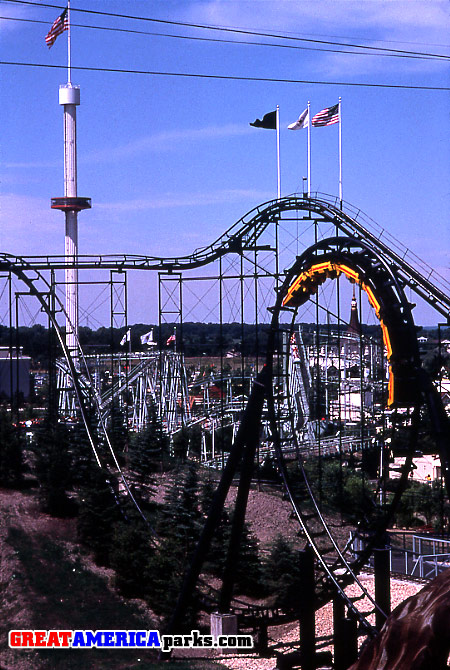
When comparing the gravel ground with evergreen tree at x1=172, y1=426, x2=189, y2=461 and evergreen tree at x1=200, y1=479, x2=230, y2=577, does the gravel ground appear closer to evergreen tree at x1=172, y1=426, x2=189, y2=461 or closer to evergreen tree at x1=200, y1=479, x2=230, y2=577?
evergreen tree at x1=200, y1=479, x2=230, y2=577

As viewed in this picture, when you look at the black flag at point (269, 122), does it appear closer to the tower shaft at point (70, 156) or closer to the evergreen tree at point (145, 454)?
the evergreen tree at point (145, 454)

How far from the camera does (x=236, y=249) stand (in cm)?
2231

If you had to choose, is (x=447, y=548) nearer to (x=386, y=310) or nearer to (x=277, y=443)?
(x=277, y=443)

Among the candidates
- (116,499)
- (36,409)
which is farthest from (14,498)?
(36,409)

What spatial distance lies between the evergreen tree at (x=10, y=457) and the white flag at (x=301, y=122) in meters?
11.5

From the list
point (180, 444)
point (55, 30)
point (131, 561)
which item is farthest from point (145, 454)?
point (55, 30)

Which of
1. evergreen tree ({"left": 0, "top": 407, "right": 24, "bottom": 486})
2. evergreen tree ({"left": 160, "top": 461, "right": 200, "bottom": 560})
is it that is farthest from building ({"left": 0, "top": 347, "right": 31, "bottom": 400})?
evergreen tree ({"left": 160, "top": 461, "right": 200, "bottom": 560})

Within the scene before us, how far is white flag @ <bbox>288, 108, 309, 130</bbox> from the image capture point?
21.8 meters

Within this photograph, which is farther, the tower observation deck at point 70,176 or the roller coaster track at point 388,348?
the tower observation deck at point 70,176

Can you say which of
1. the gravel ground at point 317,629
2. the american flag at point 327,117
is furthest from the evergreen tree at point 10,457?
the american flag at point 327,117

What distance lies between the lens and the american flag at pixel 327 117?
69.1 feet

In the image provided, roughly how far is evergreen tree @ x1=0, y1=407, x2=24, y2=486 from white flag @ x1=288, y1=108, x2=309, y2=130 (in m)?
11.5

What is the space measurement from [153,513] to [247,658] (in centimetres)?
730

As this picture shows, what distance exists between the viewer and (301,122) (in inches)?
867
